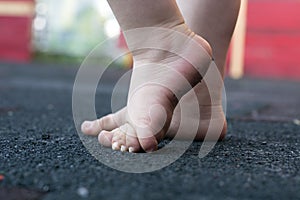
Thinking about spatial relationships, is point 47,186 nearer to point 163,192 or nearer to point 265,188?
point 163,192

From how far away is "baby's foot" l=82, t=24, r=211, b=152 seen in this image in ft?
2.55

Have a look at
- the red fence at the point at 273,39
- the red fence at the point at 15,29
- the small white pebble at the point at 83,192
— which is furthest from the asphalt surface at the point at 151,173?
the red fence at the point at 15,29

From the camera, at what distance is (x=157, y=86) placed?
0.81 m

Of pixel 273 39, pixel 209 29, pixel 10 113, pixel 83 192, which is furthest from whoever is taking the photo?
pixel 273 39

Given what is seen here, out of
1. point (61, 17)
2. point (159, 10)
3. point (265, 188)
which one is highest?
point (61, 17)

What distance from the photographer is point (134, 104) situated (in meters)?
0.82

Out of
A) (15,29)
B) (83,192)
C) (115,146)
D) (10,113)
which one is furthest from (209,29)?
(15,29)

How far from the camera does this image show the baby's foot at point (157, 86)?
776 millimetres

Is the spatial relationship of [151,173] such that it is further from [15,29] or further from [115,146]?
[15,29]

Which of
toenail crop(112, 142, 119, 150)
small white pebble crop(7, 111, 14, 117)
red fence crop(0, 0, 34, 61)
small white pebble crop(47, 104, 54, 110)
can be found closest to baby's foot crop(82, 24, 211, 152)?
toenail crop(112, 142, 119, 150)

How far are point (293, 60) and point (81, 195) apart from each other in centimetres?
475

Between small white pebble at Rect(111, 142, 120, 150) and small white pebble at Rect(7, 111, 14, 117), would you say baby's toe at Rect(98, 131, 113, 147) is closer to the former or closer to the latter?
small white pebble at Rect(111, 142, 120, 150)

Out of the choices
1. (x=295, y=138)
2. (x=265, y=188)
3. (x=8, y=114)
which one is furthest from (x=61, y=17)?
(x=265, y=188)

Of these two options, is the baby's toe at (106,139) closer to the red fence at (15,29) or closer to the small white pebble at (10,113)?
the small white pebble at (10,113)
